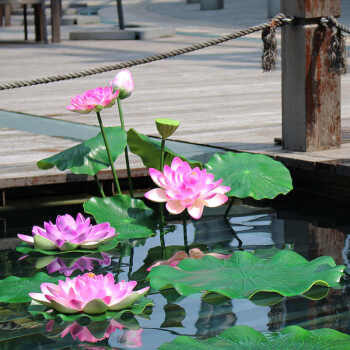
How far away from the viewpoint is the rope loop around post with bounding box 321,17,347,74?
3840 millimetres

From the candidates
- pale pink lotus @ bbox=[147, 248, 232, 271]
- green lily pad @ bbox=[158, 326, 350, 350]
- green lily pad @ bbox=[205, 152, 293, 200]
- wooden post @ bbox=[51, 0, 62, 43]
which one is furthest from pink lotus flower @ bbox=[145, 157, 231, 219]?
wooden post @ bbox=[51, 0, 62, 43]

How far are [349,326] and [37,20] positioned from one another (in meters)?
11.4

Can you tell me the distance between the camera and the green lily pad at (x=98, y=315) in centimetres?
234

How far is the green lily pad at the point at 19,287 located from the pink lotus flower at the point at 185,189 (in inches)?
17.4

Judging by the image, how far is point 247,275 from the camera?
8.34ft

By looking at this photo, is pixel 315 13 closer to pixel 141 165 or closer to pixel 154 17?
pixel 141 165

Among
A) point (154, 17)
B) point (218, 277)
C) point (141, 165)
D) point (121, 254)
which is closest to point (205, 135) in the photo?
point (141, 165)

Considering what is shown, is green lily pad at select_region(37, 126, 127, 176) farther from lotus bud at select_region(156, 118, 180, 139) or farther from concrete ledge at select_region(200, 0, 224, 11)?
concrete ledge at select_region(200, 0, 224, 11)

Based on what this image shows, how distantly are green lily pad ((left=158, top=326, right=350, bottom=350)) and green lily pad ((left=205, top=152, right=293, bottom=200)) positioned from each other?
1018mm

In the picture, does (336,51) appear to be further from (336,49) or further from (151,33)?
(151,33)

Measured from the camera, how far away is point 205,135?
471 centimetres

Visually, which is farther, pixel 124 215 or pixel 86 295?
pixel 124 215

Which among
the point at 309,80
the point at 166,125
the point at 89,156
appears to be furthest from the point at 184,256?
the point at 309,80

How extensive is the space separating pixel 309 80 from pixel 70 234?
4.58 feet
